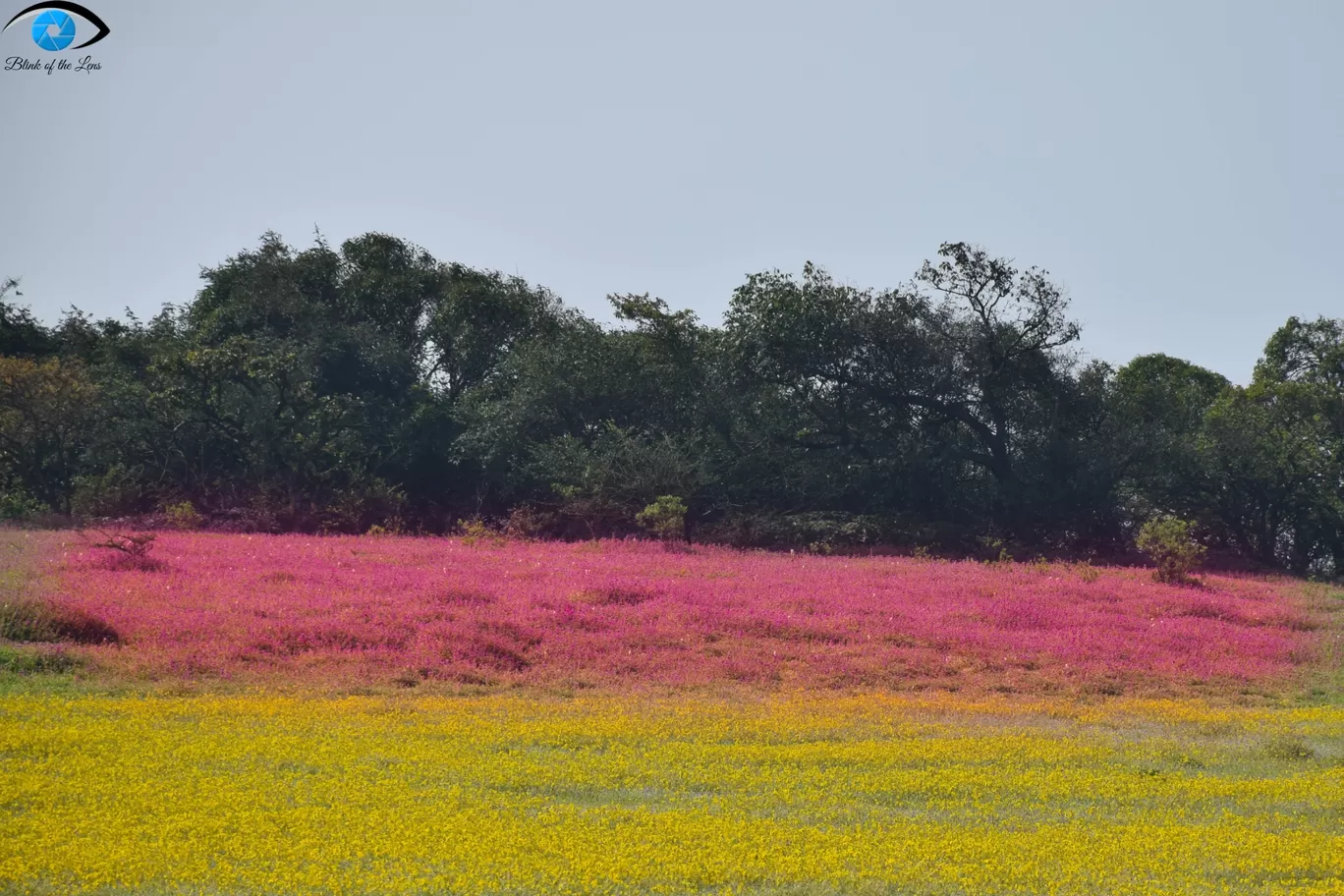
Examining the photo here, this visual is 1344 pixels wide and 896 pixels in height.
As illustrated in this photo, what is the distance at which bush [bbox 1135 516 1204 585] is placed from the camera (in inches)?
1101

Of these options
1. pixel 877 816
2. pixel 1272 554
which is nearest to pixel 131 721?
pixel 877 816

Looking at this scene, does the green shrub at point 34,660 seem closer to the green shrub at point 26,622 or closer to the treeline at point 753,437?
the green shrub at point 26,622

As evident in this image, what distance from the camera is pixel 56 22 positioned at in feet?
52.5

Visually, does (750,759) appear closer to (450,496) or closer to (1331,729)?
(1331,729)

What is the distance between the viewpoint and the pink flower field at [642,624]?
16797mm

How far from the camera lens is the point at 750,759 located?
1177 cm

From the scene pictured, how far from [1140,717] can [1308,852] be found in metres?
7.17

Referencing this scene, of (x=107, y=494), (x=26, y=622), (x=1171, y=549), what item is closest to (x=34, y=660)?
(x=26, y=622)

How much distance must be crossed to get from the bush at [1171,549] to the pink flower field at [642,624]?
176 centimetres

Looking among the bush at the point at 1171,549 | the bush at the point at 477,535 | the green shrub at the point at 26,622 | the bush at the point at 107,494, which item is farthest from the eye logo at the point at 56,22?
the bush at the point at 1171,549

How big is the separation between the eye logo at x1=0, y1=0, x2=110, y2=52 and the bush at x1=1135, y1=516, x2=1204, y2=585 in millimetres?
25315

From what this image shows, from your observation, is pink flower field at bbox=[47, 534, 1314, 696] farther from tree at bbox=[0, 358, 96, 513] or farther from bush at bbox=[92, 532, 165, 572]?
tree at bbox=[0, 358, 96, 513]

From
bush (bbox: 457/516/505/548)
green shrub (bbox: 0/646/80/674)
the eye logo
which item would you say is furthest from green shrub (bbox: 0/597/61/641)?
bush (bbox: 457/516/505/548)

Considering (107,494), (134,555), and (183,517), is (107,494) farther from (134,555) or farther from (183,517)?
(134,555)
